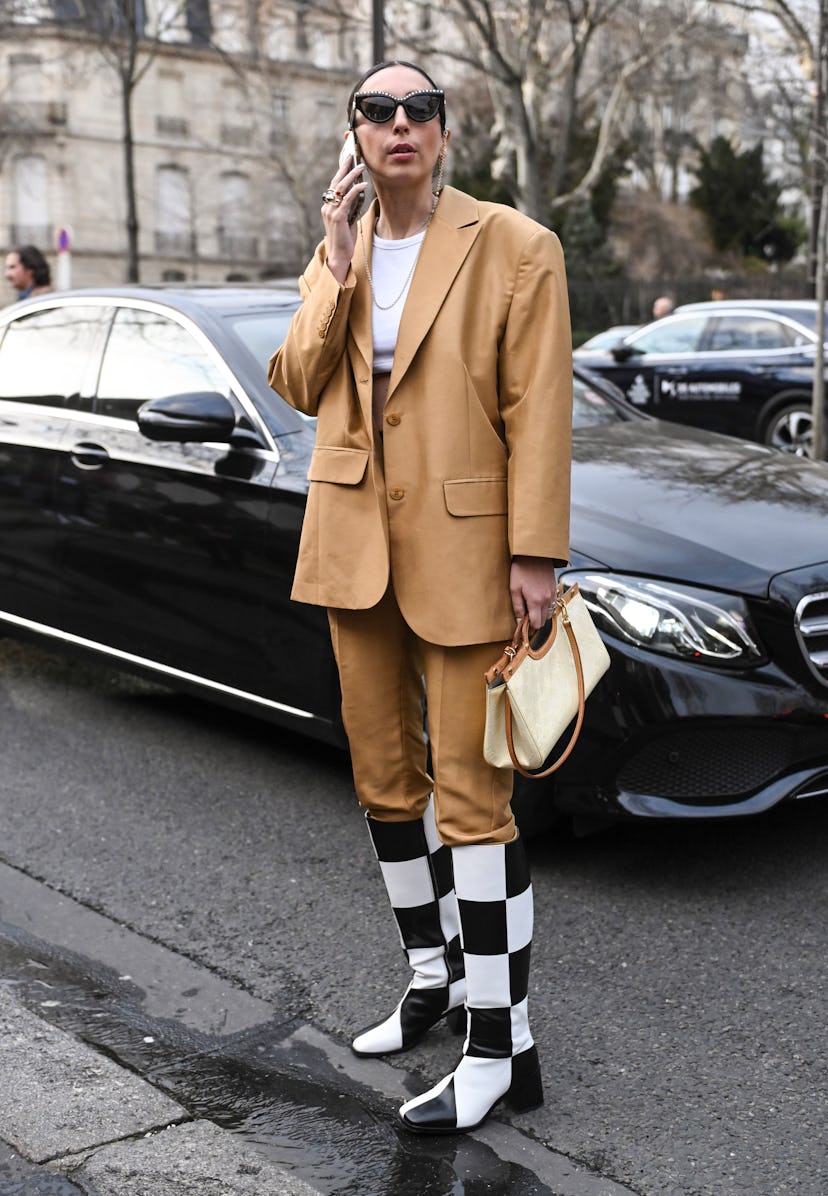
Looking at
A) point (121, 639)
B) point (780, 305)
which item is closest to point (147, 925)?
point (121, 639)

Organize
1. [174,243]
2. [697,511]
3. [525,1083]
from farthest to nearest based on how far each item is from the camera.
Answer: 1. [174,243]
2. [697,511]
3. [525,1083]

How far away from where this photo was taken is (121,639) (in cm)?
528

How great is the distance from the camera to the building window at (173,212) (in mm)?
56562

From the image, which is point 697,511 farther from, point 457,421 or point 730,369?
point 730,369

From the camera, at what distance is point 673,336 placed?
14.5 meters

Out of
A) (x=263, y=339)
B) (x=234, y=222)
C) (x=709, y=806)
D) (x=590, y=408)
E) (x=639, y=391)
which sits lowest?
(x=709, y=806)

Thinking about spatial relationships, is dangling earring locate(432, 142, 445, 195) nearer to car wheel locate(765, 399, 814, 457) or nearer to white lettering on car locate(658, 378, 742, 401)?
car wheel locate(765, 399, 814, 457)

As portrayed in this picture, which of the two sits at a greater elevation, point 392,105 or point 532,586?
point 392,105

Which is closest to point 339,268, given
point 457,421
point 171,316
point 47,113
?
point 457,421

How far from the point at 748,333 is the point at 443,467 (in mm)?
11671

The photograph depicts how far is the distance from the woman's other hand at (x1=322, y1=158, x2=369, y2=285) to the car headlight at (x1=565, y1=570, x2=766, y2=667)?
1.44 m

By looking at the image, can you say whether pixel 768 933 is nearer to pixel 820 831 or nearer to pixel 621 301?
pixel 820 831

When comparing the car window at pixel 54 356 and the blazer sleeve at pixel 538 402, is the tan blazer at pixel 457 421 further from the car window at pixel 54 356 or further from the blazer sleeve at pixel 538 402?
the car window at pixel 54 356

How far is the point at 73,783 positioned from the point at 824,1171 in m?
3.08
